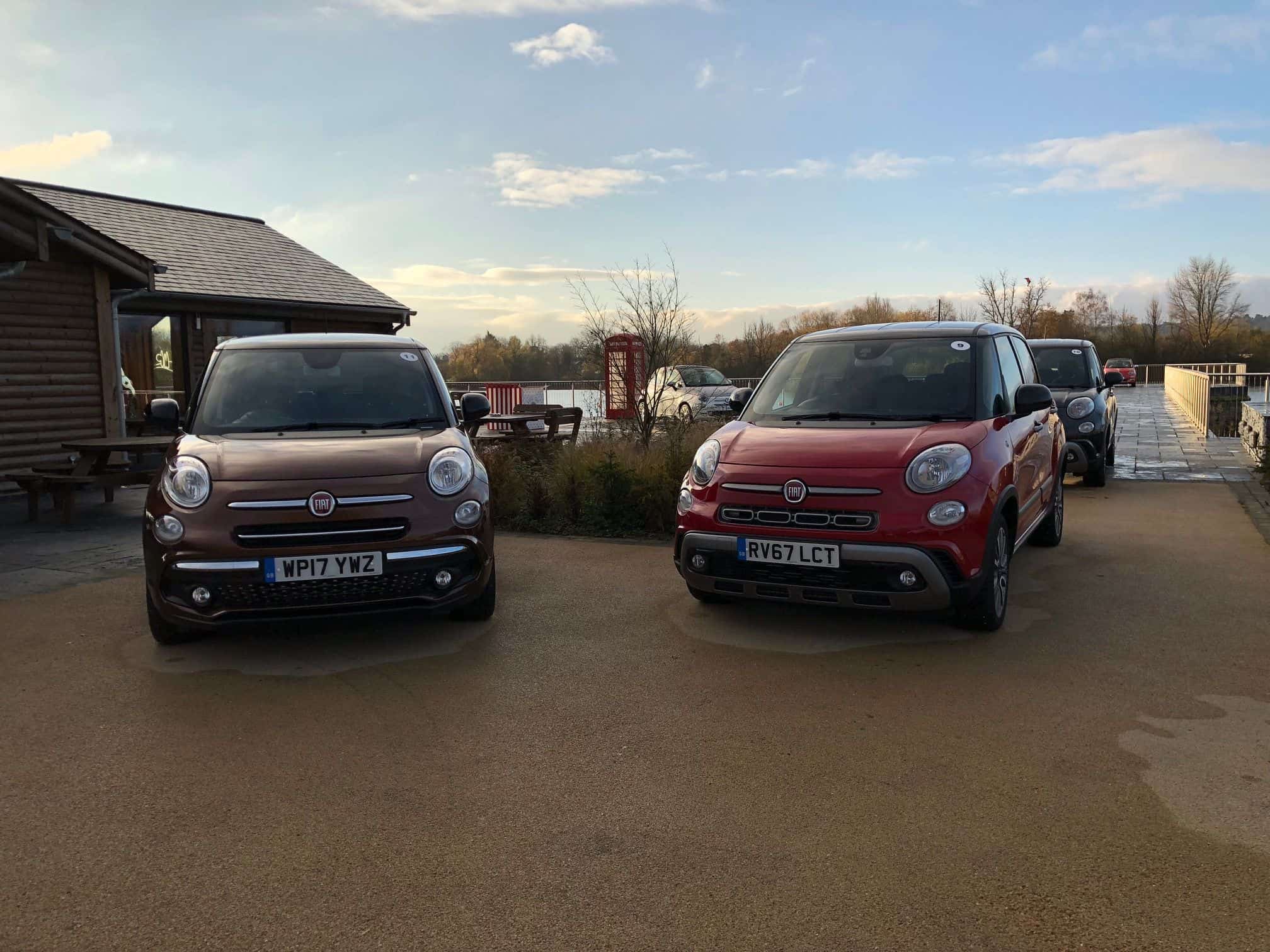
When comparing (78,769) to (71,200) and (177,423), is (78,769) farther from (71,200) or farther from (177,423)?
(71,200)

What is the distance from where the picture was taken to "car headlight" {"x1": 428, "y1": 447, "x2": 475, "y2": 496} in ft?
16.8

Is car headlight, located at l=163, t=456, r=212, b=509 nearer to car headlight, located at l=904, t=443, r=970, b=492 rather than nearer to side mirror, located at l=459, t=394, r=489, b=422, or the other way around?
side mirror, located at l=459, t=394, r=489, b=422

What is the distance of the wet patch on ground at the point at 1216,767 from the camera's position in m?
3.18

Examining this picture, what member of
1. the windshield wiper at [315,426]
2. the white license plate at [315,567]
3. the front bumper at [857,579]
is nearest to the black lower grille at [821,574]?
the front bumper at [857,579]

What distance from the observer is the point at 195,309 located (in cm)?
1639

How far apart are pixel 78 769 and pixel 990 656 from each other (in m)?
4.27

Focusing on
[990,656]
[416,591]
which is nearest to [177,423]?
[416,591]

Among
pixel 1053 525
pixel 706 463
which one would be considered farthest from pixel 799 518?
pixel 1053 525

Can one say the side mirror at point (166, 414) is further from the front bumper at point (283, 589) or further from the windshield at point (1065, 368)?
the windshield at point (1065, 368)

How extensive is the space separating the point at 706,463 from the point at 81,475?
7147 mm

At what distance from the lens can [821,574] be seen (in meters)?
4.98

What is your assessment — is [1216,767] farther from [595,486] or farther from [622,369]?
[622,369]

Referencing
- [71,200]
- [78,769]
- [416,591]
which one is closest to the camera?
[78,769]

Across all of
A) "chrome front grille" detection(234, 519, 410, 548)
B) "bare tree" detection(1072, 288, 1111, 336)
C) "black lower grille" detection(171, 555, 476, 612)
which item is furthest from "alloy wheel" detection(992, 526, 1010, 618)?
"bare tree" detection(1072, 288, 1111, 336)
